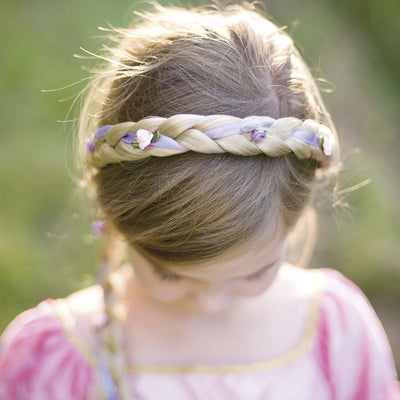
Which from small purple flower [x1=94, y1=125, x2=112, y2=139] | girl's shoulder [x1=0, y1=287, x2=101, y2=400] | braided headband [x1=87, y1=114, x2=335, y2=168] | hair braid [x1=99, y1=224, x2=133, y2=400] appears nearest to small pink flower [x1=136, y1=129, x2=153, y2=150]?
braided headband [x1=87, y1=114, x2=335, y2=168]

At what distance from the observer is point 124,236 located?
3.79 ft

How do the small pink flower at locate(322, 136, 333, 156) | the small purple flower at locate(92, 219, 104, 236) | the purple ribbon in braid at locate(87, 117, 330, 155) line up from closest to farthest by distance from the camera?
1. the purple ribbon in braid at locate(87, 117, 330, 155)
2. the small pink flower at locate(322, 136, 333, 156)
3. the small purple flower at locate(92, 219, 104, 236)

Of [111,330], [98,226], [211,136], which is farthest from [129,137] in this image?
[111,330]

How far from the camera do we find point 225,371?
1.35 metres

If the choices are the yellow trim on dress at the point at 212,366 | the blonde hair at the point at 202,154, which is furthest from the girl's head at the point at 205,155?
the yellow trim on dress at the point at 212,366

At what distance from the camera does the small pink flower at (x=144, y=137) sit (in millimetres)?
999

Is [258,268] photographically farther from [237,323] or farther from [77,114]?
[77,114]

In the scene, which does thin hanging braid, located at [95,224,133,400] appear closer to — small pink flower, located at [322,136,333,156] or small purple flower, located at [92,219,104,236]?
small purple flower, located at [92,219,104,236]

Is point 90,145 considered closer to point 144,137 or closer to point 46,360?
point 144,137

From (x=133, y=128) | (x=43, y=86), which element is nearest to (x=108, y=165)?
(x=133, y=128)

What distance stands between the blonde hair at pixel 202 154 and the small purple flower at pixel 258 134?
0.03 m

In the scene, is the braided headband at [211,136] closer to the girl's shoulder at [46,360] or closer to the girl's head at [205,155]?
the girl's head at [205,155]

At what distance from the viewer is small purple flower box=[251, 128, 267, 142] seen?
98 cm

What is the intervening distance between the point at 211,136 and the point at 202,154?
4 centimetres
